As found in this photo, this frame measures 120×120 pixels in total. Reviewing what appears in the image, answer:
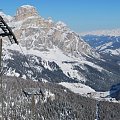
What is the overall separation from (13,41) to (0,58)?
1.59 m

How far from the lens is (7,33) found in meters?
23.0

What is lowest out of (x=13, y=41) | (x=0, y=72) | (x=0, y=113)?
(x=0, y=113)

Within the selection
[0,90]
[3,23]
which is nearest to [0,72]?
[0,90]

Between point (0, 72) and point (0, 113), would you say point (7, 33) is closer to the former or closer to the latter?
point (0, 72)

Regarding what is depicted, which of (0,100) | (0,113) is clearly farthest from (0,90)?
(0,113)

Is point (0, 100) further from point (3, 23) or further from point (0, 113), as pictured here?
point (3, 23)

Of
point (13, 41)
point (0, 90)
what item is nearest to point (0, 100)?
point (0, 90)

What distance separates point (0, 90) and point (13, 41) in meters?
2.93

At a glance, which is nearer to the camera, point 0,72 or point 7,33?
point 0,72

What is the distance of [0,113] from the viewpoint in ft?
78.3

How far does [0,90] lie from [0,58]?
5.07 ft

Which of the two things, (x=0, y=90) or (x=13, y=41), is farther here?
(x=13, y=41)

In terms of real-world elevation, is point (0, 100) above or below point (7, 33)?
below

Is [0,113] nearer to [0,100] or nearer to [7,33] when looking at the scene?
[0,100]
